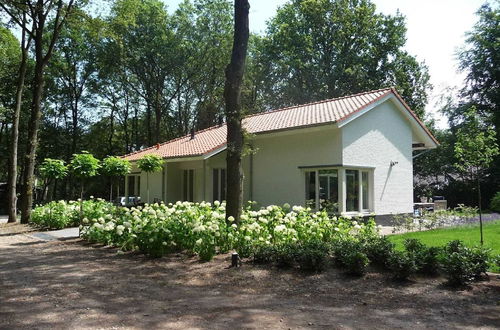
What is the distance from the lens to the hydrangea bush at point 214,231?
8.44 meters

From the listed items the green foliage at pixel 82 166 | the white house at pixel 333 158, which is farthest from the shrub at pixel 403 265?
the green foliage at pixel 82 166

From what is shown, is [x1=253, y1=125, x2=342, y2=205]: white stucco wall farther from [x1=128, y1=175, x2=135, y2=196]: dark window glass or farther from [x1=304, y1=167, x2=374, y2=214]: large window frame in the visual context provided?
[x1=128, y1=175, x2=135, y2=196]: dark window glass

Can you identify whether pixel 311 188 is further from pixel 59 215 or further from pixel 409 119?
pixel 59 215

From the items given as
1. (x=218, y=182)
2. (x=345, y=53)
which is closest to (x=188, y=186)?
(x=218, y=182)

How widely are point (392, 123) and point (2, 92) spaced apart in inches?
1160

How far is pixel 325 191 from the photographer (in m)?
15.7

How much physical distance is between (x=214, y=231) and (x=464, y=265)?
4534 mm

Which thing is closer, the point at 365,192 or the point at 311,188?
the point at 311,188

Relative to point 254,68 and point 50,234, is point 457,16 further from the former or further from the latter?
point 254,68

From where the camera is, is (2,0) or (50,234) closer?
(50,234)

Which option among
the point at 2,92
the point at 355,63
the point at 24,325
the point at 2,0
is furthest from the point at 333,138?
the point at 2,92

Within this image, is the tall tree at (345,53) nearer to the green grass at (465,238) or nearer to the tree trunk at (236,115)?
the green grass at (465,238)

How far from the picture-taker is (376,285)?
619 cm

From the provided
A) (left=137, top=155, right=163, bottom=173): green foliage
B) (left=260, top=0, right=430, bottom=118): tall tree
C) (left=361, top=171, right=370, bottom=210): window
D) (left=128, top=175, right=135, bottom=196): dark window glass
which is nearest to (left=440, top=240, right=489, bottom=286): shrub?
(left=361, top=171, right=370, bottom=210): window
